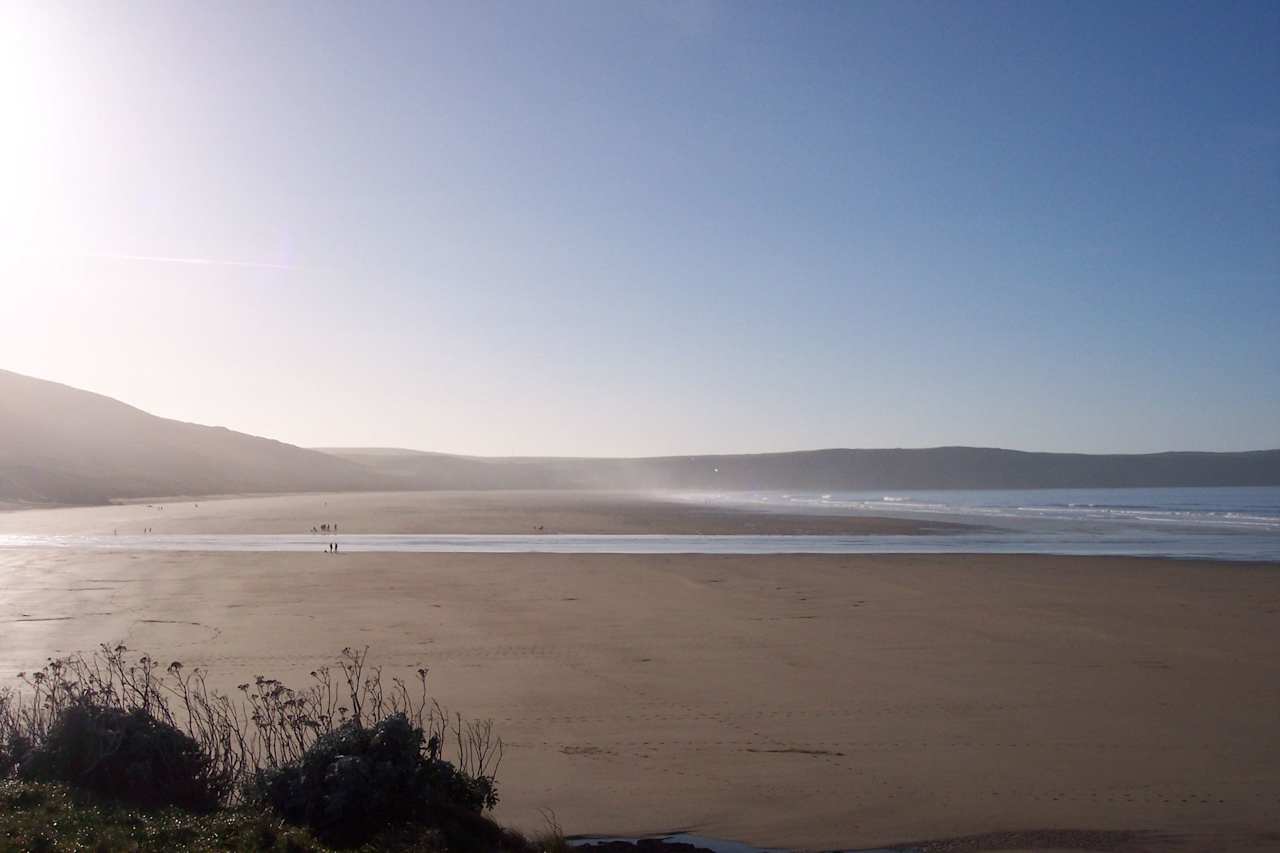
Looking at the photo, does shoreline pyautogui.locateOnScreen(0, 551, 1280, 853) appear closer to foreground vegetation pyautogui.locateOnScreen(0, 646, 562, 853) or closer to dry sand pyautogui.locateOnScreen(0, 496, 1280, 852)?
dry sand pyautogui.locateOnScreen(0, 496, 1280, 852)

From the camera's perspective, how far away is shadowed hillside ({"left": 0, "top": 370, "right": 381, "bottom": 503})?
71688mm

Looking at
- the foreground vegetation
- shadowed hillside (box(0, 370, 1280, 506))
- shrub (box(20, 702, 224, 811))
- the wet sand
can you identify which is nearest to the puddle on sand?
the foreground vegetation

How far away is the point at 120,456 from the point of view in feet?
312

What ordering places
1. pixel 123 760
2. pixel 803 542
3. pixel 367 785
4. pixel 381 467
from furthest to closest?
1. pixel 381 467
2. pixel 803 542
3. pixel 123 760
4. pixel 367 785

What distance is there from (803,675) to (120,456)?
3888 inches

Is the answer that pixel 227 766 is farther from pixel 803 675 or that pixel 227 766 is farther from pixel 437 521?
pixel 437 521

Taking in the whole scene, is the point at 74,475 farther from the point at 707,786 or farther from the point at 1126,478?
the point at 1126,478

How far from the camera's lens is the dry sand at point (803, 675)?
6.97m

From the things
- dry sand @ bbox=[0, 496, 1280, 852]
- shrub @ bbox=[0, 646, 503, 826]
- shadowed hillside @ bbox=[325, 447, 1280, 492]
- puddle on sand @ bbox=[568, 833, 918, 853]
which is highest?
shadowed hillside @ bbox=[325, 447, 1280, 492]

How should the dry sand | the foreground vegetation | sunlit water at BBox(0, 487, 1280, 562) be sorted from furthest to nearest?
sunlit water at BBox(0, 487, 1280, 562) → the dry sand → the foreground vegetation

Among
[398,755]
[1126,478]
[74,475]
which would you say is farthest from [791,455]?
[398,755]

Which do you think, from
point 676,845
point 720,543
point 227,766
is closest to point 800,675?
point 676,845

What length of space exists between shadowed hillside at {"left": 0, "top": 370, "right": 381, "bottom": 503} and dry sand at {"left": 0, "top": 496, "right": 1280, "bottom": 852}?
5686 centimetres

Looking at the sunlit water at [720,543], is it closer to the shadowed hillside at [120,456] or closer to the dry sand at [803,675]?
the dry sand at [803,675]
